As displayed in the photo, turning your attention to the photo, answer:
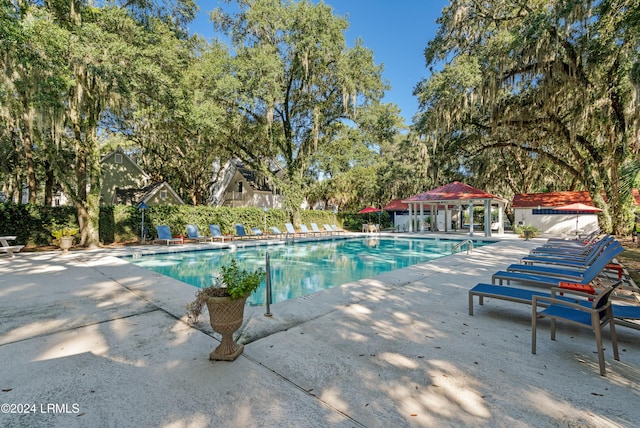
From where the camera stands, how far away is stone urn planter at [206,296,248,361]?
8.20ft

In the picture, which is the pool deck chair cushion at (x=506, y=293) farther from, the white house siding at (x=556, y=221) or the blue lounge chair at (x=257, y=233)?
the white house siding at (x=556, y=221)

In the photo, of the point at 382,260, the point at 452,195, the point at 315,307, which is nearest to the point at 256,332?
the point at 315,307

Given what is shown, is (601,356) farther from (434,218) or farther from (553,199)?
(434,218)

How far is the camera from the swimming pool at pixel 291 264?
748cm

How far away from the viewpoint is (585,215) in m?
17.8

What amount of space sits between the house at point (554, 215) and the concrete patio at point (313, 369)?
19.2 m

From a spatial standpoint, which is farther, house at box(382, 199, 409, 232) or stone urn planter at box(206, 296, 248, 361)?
house at box(382, 199, 409, 232)

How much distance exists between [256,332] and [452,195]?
55.7ft

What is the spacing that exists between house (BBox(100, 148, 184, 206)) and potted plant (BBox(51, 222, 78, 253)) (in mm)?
8658

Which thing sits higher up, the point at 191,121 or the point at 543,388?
the point at 191,121

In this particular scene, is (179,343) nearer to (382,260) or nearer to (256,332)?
(256,332)

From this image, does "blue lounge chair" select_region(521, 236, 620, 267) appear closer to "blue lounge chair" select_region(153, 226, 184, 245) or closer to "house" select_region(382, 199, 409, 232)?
"blue lounge chair" select_region(153, 226, 184, 245)

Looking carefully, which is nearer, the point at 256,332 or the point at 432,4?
the point at 256,332

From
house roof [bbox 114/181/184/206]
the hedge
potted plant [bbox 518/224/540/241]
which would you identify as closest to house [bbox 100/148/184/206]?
house roof [bbox 114/181/184/206]
